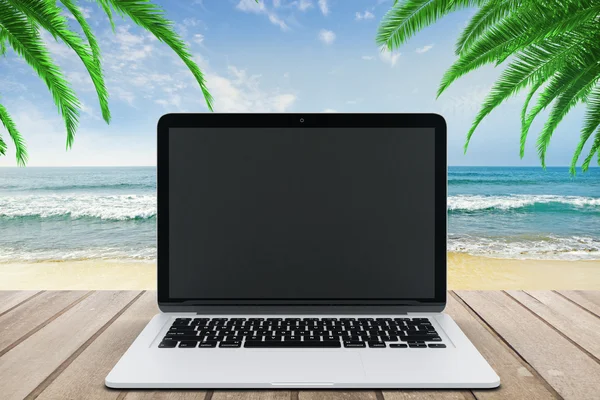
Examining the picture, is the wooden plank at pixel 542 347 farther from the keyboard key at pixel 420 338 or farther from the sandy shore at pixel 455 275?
the sandy shore at pixel 455 275

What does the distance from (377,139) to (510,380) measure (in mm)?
457

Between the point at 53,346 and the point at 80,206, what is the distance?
10818 millimetres

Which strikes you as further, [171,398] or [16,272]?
[16,272]

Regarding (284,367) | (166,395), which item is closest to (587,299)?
(284,367)

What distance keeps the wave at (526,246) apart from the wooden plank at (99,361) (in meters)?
7.31

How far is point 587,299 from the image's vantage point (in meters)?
1.03

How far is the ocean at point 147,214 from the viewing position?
332 inches

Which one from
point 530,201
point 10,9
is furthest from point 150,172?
point 10,9

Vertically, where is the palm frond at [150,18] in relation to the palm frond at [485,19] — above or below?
below

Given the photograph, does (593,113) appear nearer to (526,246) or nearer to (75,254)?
(526,246)

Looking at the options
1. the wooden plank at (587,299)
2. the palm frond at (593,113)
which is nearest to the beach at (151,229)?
the palm frond at (593,113)

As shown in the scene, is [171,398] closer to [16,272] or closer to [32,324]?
[32,324]

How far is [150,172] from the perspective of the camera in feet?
40.5

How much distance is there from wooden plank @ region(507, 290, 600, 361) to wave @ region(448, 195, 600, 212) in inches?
393
